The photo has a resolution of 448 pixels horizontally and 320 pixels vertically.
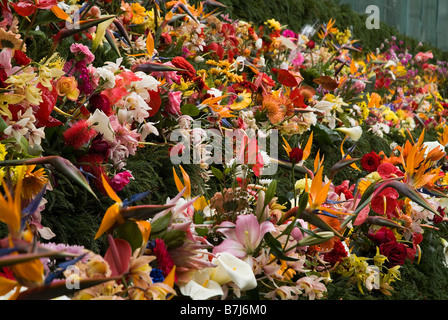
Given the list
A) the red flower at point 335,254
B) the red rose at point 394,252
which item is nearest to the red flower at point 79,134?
the red flower at point 335,254

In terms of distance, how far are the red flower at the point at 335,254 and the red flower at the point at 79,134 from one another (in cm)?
55

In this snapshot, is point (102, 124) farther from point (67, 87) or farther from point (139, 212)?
point (139, 212)

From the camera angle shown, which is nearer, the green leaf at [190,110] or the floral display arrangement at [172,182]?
the floral display arrangement at [172,182]

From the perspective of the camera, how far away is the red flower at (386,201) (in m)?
1.02

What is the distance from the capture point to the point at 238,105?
1527 millimetres

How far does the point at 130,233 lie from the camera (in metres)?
0.62

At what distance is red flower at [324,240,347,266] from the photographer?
1.10 metres

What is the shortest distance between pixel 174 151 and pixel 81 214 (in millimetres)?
318

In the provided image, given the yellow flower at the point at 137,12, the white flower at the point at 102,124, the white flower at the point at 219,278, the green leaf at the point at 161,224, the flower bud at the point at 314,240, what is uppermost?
the yellow flower at the point at 137,12

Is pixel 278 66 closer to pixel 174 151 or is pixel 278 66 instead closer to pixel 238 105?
pixel 238 105

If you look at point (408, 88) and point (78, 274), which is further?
point (408, 88)

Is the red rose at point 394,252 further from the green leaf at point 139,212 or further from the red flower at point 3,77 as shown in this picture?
the red flower at point 3,77

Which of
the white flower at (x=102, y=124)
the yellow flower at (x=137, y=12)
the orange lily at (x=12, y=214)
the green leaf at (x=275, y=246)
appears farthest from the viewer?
the yellow flower at (x=137, y=12)
